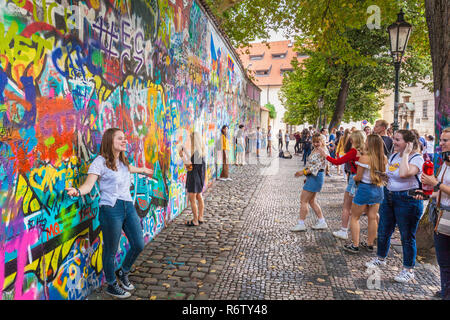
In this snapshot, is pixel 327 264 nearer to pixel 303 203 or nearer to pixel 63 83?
pixel 303 203

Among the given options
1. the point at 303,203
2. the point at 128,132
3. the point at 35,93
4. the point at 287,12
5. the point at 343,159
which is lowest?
the point at 303,203

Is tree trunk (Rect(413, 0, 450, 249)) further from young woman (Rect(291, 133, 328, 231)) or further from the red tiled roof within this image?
the red tiled roof

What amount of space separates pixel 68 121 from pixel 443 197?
3.60m

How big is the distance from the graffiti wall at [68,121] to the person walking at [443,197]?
3415 mm

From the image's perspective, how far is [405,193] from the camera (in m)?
4.24

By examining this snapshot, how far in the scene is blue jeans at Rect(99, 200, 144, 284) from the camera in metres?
3.55

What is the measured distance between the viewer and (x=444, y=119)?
4934 millimetres

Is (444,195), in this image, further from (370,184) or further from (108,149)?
(108,149)

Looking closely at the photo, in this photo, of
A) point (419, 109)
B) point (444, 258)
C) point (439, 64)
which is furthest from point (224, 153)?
point (419, 109)

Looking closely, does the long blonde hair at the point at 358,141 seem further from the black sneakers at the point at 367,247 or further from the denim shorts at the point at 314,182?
the black sneakers at the point at 367,247

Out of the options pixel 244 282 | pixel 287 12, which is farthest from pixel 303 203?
pixel 287 12

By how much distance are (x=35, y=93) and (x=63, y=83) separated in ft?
1.30

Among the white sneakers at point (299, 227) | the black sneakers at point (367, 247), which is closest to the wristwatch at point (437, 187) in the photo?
the black sneakers at point (367, 247)

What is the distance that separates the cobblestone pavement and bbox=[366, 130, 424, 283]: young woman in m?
0.36
